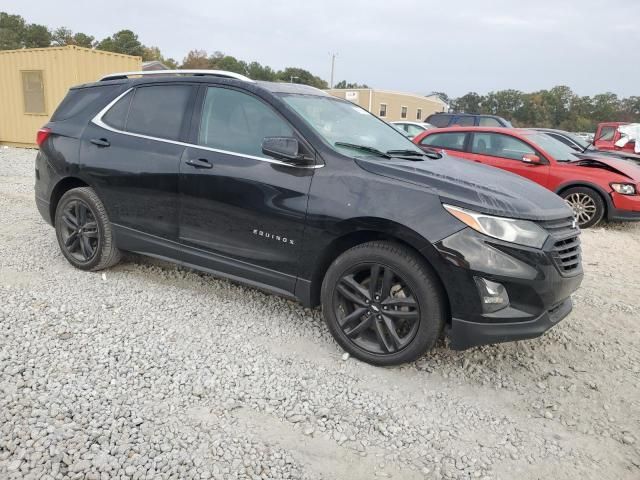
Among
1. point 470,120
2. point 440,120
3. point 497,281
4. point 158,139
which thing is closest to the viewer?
point 497,281

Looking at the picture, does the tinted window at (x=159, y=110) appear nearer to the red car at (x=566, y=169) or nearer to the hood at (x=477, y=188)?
the hood at (x=477, y=188)

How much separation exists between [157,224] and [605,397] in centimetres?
336

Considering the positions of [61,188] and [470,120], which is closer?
[61,188]

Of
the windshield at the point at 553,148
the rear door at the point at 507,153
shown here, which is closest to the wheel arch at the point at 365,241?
the rear door at the point at 507,153

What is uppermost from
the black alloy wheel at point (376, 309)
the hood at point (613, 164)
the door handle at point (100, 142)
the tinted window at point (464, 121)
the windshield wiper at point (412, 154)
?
the tinted window at point (464, 121)

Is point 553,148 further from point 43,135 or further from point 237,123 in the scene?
point 43,135

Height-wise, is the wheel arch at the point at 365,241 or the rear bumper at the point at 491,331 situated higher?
the wheel arch at the point at 365,241

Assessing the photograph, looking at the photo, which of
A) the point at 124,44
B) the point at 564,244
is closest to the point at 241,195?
the point at 564,244

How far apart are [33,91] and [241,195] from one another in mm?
13313

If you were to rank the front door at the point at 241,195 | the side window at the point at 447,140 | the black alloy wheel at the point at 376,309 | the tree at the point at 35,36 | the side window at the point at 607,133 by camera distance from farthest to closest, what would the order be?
the tree at the point at 35,36 < the side window at the point at 607,133 < the side window at the point at 447,140 < the front door at the point at 241,195 < the black alloy wheel at the point at 376,309

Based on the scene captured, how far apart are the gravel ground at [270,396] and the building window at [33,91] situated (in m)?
11.6

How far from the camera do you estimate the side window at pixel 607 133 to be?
1436 cm

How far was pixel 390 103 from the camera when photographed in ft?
160

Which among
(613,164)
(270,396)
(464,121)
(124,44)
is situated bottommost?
(270,396)
